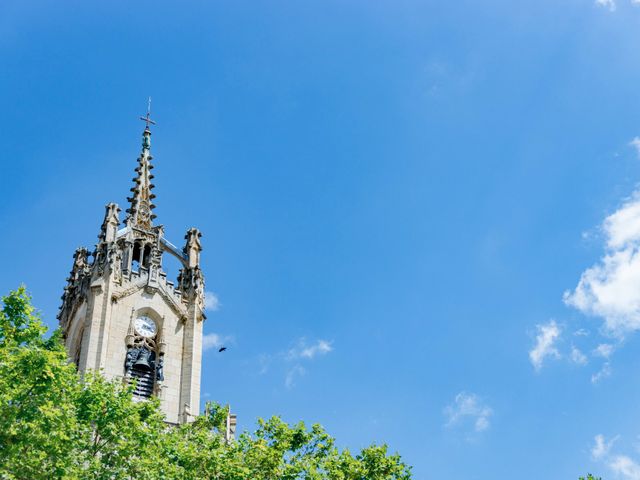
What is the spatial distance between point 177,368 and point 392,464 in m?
20.3

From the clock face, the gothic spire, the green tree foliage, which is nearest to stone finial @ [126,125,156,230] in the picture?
the gothic spire

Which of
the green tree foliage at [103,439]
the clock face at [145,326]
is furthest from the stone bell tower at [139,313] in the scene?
the green tree foliage at [103,439]

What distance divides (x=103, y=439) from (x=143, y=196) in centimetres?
3351

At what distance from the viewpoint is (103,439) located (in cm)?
3412

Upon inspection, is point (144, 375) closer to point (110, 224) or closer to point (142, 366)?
point (142, 366)

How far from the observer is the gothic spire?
207ft

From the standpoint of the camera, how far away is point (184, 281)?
2382 inches

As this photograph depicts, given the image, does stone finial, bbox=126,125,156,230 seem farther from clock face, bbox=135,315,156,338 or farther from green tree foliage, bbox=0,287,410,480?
green tree foliage, bbox=0,287,410,480

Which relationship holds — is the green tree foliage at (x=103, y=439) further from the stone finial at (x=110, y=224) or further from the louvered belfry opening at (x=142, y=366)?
the stone finial at (x=110, y=224)

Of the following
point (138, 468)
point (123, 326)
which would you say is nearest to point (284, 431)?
point (138, 468)

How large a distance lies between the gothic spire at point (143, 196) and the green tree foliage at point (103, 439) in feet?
77.4

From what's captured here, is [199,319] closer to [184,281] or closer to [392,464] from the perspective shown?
[184,281]

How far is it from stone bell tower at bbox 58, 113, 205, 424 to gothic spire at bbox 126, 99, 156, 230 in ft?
0.34

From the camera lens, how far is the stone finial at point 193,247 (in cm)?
6233
